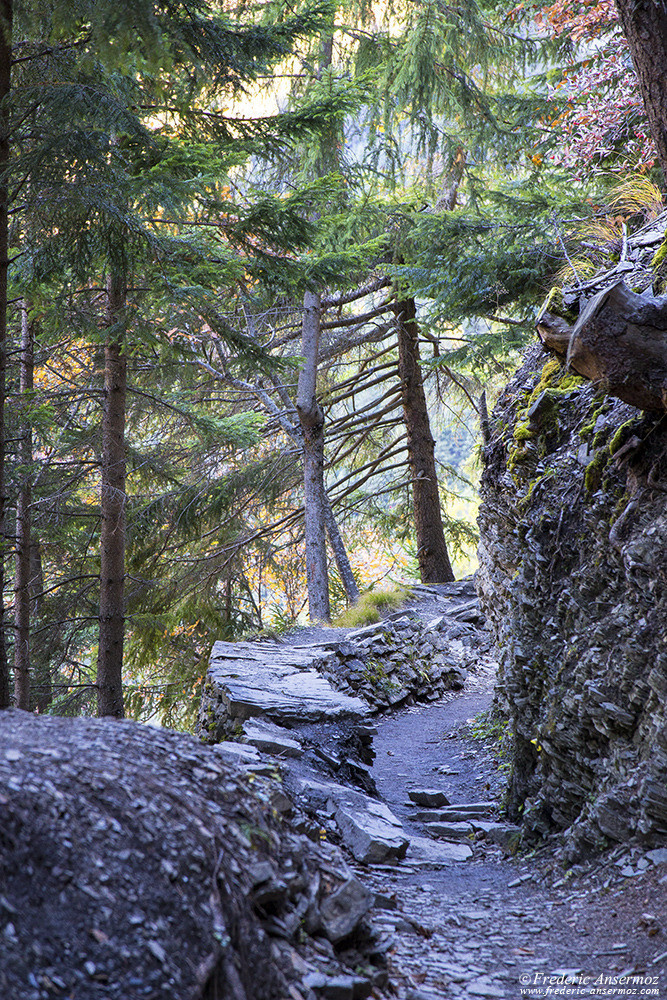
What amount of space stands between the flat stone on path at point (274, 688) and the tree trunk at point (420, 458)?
22.6 feet

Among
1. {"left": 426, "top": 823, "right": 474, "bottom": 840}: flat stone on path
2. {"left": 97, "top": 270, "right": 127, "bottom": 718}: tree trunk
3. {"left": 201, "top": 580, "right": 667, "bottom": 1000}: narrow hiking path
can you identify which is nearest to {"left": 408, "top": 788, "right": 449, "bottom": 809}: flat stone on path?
{"left": 201, "top": 580, "right": 667, "bottom": 1000}: narrow hiking path

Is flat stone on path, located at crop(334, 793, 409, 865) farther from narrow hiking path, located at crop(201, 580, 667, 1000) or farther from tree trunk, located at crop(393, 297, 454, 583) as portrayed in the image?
tree trunk, located at crop(393, 297, 454, 583)

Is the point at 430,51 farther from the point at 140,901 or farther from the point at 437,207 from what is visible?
the point at 140,901

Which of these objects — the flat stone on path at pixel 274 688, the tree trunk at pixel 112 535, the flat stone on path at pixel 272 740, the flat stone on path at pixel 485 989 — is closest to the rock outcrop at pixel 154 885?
the flat stone on path at pixel 485 989

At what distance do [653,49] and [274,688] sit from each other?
19.0 ft

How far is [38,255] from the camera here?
668 cm

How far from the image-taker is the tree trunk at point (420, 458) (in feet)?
49.6

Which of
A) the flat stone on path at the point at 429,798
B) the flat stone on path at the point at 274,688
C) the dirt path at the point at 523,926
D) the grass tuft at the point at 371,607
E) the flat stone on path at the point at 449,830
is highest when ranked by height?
the grass tuft at the point at 371,607

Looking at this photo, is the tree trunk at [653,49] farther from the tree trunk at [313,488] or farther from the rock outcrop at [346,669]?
the tree trunk at [313,488]

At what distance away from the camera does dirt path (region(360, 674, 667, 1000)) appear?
3.33 meters

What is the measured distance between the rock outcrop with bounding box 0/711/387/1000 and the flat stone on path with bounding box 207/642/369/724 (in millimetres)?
2532

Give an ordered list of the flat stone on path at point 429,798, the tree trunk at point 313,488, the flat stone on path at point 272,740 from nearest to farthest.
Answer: the flat stone on path at point 272,740 → the flat stone on path at point 429,798 → the tree trunk at point 313,488

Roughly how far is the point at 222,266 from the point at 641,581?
203 inches

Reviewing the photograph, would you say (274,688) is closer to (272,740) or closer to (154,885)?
(272,740)
